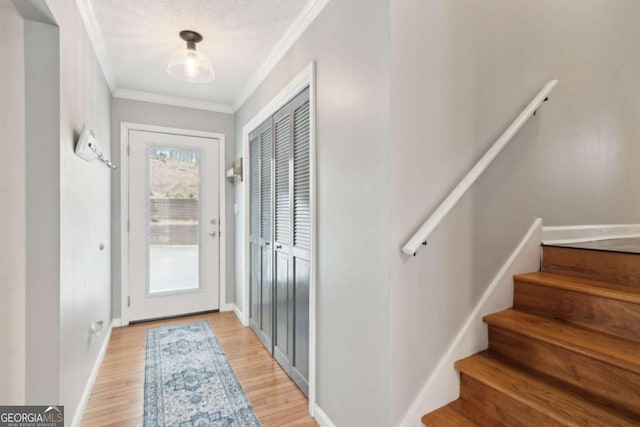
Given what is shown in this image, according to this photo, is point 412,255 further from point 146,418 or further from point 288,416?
point 146,418

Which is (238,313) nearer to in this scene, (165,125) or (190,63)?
(165,125)

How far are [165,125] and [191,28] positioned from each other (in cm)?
164

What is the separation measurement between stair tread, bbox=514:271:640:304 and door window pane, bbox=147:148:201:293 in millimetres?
3254

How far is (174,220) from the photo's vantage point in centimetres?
352

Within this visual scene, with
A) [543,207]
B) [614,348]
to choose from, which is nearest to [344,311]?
[614,348]

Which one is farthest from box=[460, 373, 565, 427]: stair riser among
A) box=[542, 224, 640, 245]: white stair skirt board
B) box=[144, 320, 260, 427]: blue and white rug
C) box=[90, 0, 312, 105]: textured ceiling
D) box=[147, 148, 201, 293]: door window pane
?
box=[147, 148, 201, 293]: door window pane

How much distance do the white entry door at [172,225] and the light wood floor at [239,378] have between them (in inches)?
20.2

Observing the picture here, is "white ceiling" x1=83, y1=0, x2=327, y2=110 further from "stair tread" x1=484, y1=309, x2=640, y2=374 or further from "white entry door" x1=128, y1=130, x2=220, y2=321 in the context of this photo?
"stair tread" x1=484, y1=309, x2=640, y2=374

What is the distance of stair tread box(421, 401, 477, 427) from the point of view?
1294 millimetres

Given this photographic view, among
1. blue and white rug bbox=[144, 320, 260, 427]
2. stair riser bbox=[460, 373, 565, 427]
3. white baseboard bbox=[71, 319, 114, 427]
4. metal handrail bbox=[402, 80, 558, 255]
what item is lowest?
blue and white rug bbox=[144, 320, 260, 427]

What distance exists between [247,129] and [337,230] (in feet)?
6.86

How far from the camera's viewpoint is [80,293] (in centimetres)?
189
